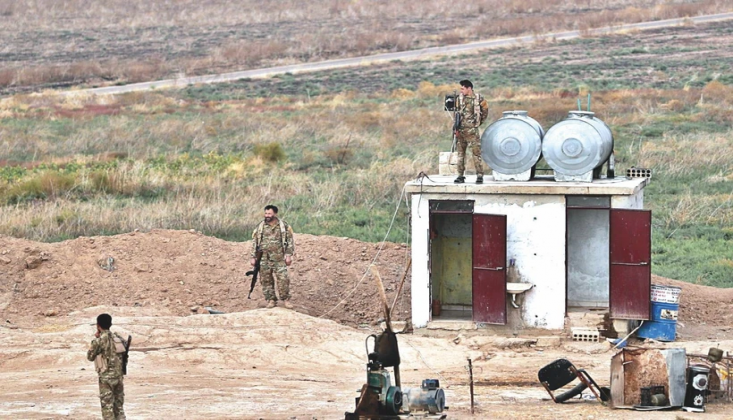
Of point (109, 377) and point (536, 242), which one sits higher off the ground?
point (536, 242)

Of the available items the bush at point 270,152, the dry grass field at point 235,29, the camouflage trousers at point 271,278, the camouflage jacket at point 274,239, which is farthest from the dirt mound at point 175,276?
the dry grass field at point 235,29

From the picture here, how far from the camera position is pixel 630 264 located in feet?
54.3

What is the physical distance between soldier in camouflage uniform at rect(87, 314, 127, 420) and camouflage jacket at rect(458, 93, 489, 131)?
285 inches

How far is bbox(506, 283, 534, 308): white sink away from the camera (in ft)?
54.6

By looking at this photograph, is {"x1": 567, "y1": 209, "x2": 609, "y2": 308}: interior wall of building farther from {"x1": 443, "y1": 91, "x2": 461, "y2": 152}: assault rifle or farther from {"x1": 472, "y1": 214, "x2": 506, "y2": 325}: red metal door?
{"x1": 443, "y1": 91, "x2": 461, "y2": 152}: assault rifle

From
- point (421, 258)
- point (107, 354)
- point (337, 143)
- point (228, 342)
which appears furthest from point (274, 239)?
point (337, 143)

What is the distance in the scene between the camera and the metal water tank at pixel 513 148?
56.6ft

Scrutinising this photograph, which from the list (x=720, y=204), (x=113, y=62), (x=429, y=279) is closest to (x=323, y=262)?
(x=429, y=279)

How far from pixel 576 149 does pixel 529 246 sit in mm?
1527

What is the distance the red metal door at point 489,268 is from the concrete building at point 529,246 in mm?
14

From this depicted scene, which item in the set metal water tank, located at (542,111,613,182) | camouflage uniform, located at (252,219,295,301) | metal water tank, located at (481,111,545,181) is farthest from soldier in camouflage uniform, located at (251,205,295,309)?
metal water tank, located at (542,111,613,182)

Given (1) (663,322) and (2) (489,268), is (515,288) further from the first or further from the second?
(1) (663,322)

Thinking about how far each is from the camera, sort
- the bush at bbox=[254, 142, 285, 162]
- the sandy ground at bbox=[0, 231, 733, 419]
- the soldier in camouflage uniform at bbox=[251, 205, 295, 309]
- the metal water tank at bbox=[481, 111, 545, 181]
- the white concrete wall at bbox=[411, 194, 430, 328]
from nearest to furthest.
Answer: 1. the sandy ground at bbox=[0, 231, 733, 419]
2. the white concrete wall at bbox=[411, 194, 430, 328]
3. the metal water tank at bbox=[481, 111, 545, 181]
4. the soldier in camouflage uniform at bbox=[251, 205, 295, 309]
5. the bush at bbox=[254, 142, 285, 162]


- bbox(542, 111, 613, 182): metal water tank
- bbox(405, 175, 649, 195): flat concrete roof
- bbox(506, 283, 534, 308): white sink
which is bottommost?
bbox(506, 283, 534, 308): white sink
